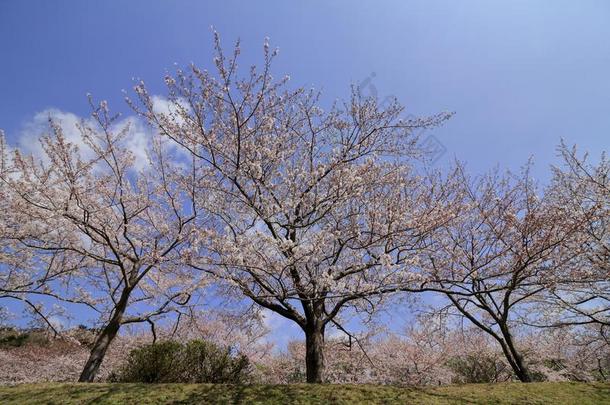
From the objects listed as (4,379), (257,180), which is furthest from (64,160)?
(4,379)

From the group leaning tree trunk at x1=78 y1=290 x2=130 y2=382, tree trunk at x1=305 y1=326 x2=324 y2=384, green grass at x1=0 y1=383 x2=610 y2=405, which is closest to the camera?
green grass at x1=0 y1=383 x2=610 y2=405

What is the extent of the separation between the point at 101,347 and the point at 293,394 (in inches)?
216

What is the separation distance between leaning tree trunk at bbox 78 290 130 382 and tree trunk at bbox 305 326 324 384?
520cm

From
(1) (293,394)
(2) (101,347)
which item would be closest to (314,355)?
(1) (293,394)

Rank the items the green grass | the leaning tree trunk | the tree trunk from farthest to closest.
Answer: the leaning tree trunk
the tree trunk
the green grass

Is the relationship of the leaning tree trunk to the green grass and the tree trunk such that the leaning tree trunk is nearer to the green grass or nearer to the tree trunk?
the green grass

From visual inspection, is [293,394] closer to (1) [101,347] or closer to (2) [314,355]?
(2) [314,355]

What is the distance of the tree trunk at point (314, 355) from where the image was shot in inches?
305

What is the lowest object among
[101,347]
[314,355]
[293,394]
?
[293,394]

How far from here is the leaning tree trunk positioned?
27.5 ft

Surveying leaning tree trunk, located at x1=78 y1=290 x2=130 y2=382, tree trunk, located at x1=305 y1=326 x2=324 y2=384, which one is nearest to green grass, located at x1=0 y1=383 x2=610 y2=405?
tree trunk, located at x1=305 y1=326 x2=324 y2=384

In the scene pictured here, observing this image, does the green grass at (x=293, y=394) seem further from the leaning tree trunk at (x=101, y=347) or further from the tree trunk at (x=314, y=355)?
the leaning tree trunk at (x=101, y=347)

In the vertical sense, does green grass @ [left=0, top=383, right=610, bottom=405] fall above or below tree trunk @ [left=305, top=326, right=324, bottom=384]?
below

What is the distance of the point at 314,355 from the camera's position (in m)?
7.94
